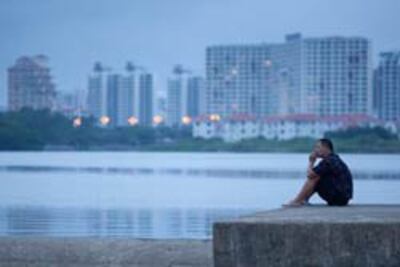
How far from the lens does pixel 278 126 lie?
596ft

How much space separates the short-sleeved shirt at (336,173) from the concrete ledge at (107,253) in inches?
47.8

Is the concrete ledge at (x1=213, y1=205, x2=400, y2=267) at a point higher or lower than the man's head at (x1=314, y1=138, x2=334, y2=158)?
lower

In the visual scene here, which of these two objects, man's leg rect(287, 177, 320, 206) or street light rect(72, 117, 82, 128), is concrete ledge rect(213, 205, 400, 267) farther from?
street light rect(72, 117, 82, 128)

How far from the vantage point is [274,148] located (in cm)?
16962

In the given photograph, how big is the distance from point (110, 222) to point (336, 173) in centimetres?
1570

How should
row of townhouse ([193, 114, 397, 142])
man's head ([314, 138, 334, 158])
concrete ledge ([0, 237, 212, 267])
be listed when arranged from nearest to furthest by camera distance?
concrete ledge ([0, 237, 212, 267])
man's head ([314, 138, 334, 158])
row of townhouse ([193, 114, 397, 142])

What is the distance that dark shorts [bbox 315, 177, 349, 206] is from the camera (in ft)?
39.9

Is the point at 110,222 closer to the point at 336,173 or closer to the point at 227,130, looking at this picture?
the point at 336,173

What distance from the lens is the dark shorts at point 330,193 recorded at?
39.9 feet

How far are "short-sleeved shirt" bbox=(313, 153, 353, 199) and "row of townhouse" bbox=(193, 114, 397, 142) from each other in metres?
160

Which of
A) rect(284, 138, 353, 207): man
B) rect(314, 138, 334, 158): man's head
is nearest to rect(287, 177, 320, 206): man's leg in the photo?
rect(284, 138, 353, 207): man

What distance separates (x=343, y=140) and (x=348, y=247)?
134822mm

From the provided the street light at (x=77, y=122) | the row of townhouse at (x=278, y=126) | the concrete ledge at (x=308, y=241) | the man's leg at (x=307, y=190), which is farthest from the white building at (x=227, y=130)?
the concrete ledge at (x=308, y=241)

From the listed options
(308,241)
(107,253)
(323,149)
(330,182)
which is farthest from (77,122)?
(308,241)
